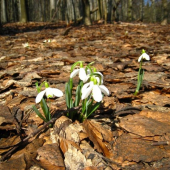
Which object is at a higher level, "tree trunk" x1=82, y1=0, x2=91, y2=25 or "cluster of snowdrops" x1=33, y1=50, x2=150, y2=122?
"tree trunk" x1=82, y1=0, x2=91, y2=25

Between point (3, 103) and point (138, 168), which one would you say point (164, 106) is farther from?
point (3, 103)

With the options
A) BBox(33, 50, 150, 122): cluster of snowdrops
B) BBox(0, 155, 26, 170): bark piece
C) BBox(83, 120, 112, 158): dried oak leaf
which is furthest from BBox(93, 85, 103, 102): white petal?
BBox(0, 155, 26, 170): bark piece

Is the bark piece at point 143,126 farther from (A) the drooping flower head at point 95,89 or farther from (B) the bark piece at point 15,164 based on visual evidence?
(B) the bark piece at point 15,164

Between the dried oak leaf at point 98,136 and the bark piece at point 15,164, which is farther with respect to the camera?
the dried oak leaf at point 98,136

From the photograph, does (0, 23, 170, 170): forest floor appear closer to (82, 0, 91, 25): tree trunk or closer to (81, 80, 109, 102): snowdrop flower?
(81, 80, 109, 102): snowdrop flower

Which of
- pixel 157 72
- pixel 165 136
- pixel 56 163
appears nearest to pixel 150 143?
pixel 165 136

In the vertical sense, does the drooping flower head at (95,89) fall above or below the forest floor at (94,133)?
above

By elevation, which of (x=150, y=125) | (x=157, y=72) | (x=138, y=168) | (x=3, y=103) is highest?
(x=157, y=72)

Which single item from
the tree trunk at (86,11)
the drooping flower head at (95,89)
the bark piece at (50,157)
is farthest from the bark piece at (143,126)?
the tree trunk at (86,11)

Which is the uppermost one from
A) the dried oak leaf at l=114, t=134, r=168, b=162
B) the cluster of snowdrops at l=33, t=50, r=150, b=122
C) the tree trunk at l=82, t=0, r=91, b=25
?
the tree trunk at l=82, t=0, r=91, b=25

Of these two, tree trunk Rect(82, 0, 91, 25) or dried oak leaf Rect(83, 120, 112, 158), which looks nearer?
dried oak leaf Rect(83, 120, 112, 158)

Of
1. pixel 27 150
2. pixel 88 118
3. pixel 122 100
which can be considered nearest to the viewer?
pixel 27 150
